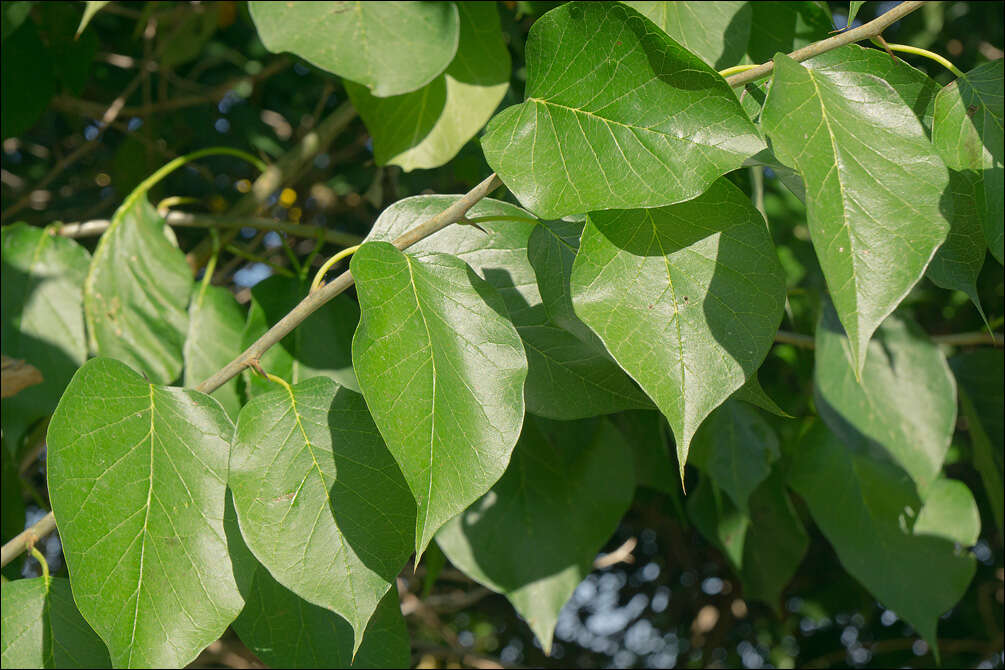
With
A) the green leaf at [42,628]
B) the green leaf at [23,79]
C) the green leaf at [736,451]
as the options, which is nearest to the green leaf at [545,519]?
the green leaf at [736,451]

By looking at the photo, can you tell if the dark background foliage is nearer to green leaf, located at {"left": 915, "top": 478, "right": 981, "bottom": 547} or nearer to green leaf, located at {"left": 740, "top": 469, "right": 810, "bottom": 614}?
green leaf, located at {"left": 740, "top": 469, "right": 810, "bottom": 614}

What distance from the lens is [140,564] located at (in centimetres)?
49

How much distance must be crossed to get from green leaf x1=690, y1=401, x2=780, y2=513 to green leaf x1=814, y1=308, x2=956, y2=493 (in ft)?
0.24

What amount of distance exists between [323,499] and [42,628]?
0.27 m

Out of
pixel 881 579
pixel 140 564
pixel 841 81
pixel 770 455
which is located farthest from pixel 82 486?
pixel 881 579

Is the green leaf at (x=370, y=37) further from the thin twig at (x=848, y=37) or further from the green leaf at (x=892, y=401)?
the green leaf at (x=892, y=401)

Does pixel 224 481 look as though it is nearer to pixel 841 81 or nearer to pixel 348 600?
pixel 348 600

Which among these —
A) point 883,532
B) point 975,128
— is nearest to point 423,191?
point 883,532

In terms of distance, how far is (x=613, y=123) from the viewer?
0.45m

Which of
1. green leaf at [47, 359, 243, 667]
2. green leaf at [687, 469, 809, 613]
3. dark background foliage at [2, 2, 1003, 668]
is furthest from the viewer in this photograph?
dark background foliage at [2, 2, 1003, 668]

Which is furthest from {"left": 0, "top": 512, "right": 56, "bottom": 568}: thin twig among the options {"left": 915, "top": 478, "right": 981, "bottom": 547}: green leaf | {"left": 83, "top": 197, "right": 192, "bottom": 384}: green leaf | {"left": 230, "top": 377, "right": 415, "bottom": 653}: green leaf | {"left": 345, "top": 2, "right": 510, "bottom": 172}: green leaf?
{"left": 915, "top": 478, "right": 981, "bottom": 547}: green leaf

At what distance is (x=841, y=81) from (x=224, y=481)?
38cm

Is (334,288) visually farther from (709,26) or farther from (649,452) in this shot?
(649,452)

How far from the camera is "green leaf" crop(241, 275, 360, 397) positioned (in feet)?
2.66
